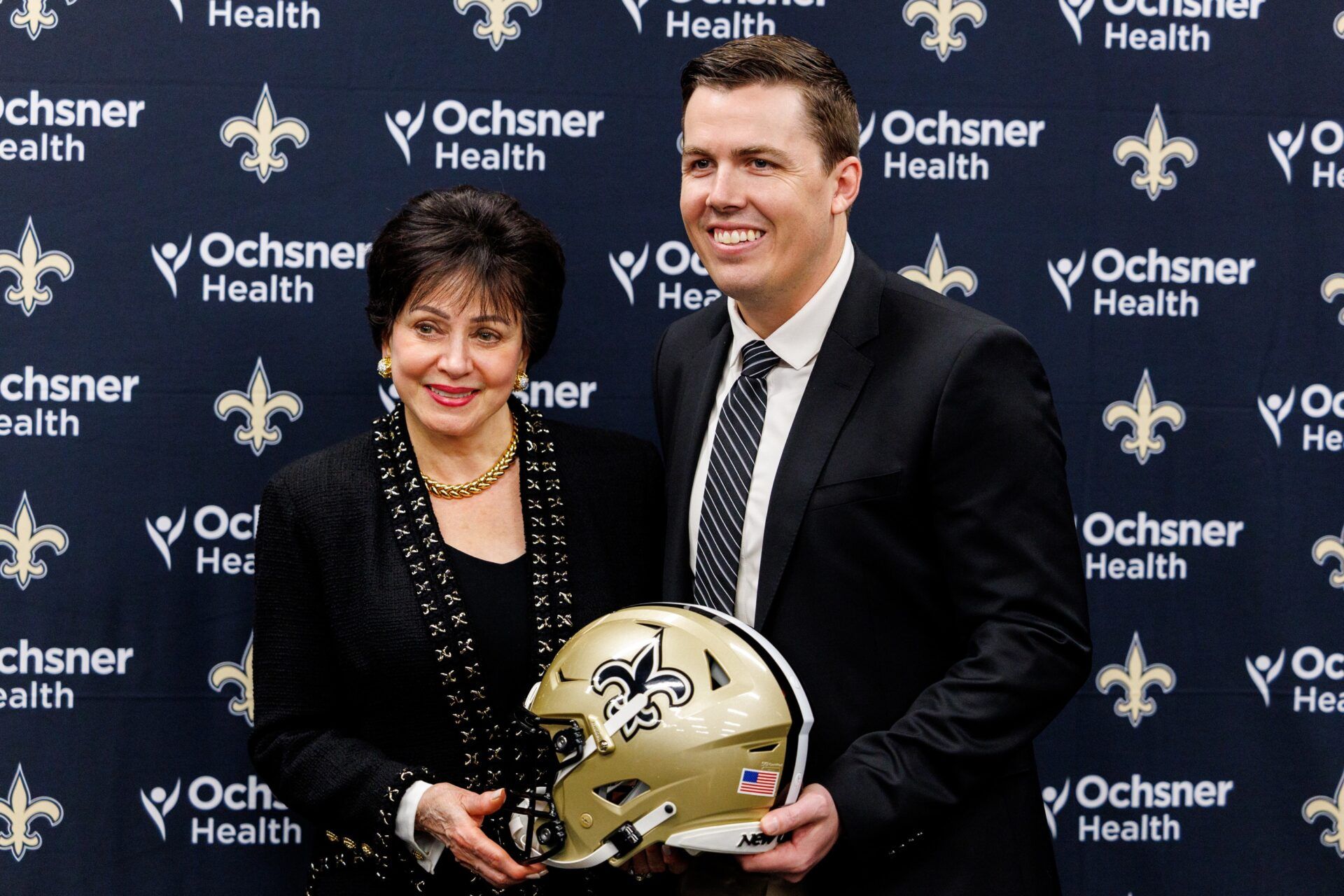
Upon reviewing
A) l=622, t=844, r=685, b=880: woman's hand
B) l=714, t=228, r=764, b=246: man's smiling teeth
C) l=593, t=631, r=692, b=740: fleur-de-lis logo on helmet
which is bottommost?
l=622, t=844, r=685, b=880: woman's hand

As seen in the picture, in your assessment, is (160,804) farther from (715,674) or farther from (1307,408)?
(1307,408)

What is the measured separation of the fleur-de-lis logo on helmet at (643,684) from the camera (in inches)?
72.4

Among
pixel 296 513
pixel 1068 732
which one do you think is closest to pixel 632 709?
pixel 296 513

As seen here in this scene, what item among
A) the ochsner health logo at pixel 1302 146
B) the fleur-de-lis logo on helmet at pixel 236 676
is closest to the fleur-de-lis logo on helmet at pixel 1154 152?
Result: the ochsner health logo at pixel 1302 146

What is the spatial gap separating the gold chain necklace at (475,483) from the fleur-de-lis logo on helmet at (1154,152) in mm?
1704

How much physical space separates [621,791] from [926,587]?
23.0 inches

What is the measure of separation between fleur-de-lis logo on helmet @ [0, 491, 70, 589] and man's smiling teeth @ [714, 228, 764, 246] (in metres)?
1.84

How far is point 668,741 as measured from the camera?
1825 millimetres

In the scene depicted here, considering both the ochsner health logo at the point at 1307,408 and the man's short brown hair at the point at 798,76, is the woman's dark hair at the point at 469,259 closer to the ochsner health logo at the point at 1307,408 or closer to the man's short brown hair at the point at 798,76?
the man's short brown hair at the point at 798,76

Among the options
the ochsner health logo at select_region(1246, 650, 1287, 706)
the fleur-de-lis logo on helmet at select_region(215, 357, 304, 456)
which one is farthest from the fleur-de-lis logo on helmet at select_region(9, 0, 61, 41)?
the ochsner health logo at select_region(1246, 650, 1287, 706)

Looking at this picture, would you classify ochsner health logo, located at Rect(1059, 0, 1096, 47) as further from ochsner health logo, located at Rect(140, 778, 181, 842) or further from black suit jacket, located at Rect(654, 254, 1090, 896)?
ochsner health logo, located at Rect(140, 778, 181, 842)

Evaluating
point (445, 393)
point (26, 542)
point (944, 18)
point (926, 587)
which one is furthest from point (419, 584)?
point (944, 18)

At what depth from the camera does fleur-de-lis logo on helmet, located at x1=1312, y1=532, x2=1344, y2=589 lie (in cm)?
300

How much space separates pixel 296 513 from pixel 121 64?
4.44 feet
